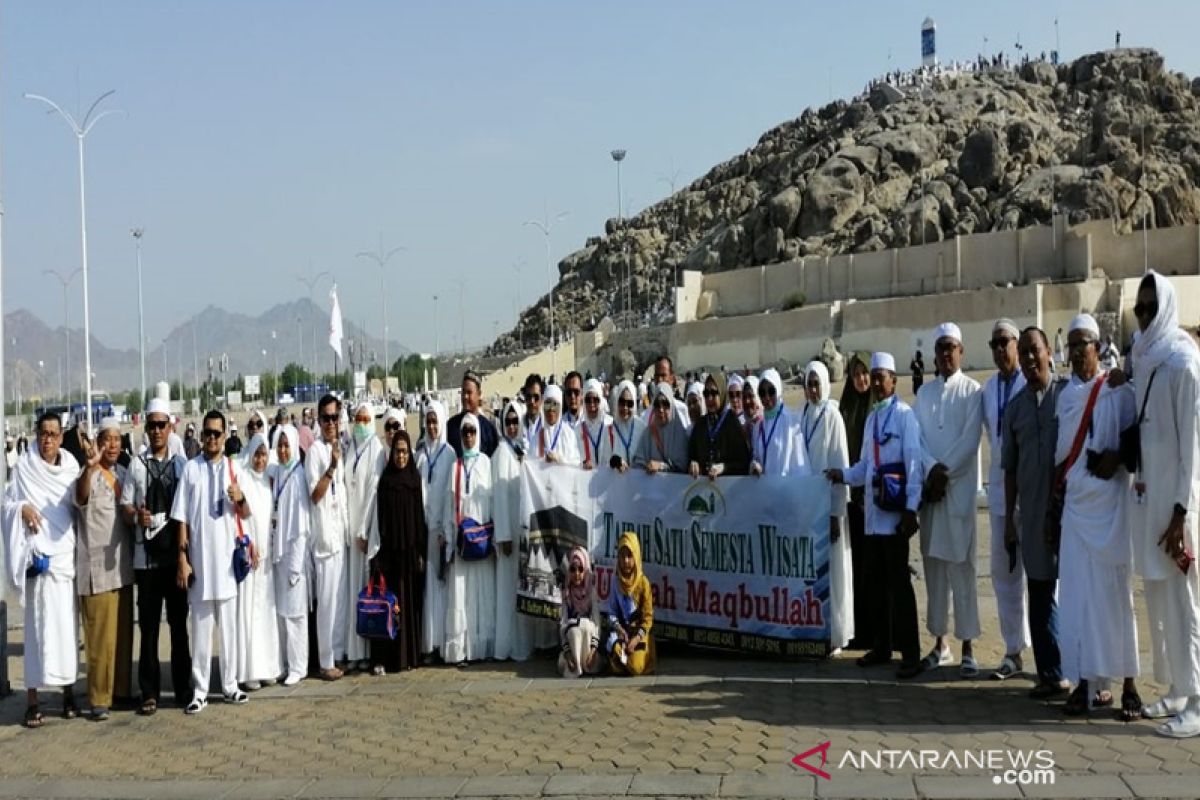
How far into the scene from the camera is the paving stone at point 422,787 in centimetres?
555

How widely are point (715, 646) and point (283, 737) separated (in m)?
3.11

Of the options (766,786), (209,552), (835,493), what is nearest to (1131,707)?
(766,786)

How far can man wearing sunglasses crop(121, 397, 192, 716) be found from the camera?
764cm

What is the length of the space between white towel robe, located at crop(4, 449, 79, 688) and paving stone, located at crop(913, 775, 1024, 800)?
564 cm

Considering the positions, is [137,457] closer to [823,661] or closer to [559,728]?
[559,728]

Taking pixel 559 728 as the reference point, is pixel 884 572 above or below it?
above

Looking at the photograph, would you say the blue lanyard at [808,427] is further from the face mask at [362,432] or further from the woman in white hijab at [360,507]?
the face mask at [362,432]

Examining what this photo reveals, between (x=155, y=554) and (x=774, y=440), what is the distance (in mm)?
4486

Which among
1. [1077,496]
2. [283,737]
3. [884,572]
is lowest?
[283,737]

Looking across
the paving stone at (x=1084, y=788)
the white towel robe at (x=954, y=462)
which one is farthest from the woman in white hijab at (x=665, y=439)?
the paving stone at (x=1084, y=788)

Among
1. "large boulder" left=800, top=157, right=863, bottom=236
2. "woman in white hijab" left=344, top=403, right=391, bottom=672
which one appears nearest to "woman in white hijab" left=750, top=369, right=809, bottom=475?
"woman in white hijab" left=344, top=403, right=391, bottom=672

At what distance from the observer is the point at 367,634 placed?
8.23m

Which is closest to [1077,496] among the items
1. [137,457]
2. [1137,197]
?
[137,457]

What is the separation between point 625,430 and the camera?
9102 mm
